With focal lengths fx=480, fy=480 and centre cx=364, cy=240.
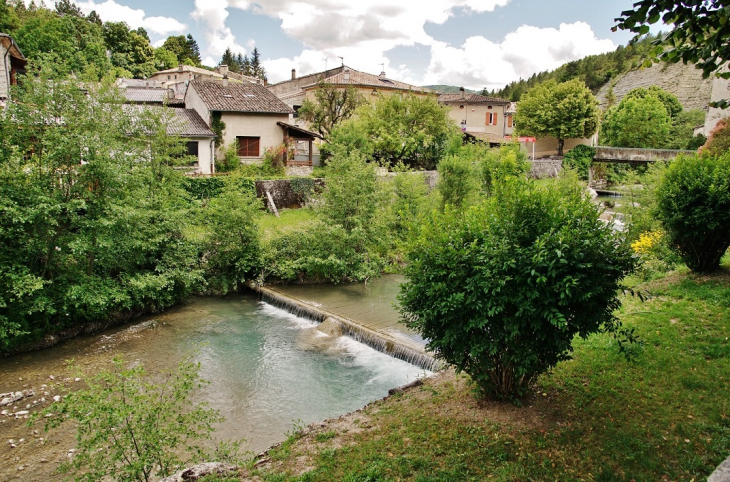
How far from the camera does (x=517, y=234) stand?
19.4ft

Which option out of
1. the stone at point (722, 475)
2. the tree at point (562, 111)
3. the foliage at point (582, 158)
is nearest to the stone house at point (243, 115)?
the foliage at point (582, 158)

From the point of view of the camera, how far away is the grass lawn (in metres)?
5.29

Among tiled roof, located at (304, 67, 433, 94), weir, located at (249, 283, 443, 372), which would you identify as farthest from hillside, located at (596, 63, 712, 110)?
weir, located at (249, 283, 443, 372)

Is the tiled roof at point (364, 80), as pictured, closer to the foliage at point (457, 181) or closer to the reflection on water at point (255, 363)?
the foliage at point (457, 181)

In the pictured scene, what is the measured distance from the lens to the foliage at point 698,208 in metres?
9.91

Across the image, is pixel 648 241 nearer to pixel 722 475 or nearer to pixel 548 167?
pixel 722 475

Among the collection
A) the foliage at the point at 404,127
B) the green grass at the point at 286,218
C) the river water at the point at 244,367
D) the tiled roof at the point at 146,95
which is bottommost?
the river water at the point at 244,367

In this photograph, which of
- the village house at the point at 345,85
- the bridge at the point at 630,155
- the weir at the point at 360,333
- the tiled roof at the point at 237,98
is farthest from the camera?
the village house at the point at 345,85

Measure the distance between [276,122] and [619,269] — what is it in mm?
31846

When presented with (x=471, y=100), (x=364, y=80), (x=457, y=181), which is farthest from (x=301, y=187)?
(x=471, y=100)

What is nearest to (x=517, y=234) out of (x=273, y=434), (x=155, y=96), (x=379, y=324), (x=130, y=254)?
(x=273, y=434)

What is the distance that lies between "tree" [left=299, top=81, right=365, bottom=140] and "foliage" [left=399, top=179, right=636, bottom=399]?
33.4 metres

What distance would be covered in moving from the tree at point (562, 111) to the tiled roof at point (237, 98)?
29.7 metres

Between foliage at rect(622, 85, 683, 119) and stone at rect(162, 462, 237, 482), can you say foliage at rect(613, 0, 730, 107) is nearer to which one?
stone at rect(162, 462, 237, 482)
